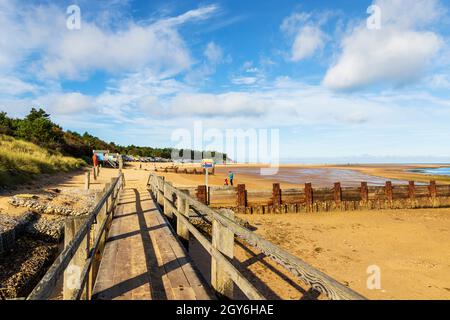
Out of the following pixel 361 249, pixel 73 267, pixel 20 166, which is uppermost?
pixel 20 166

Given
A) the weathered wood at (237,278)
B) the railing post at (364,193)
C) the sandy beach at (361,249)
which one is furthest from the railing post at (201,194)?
the railing post at (364,193)

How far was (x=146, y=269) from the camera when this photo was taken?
478 centimetres

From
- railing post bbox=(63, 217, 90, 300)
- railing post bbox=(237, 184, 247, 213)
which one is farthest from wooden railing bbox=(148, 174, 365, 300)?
railing post bbox=(237, 184, 247, 213)

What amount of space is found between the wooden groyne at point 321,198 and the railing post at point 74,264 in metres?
8.76

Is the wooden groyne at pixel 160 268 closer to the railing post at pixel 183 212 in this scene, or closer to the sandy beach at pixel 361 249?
the railing post at pixel 183 212

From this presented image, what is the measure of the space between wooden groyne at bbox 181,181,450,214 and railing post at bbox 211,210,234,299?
958 cm

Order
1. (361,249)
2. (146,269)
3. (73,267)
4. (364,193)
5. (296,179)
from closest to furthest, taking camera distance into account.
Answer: (73,267), (146,269), (361,249), (364,193), (296,179)

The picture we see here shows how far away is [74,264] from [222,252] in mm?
2563

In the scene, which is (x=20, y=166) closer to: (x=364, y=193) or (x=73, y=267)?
(x=73, y=267)

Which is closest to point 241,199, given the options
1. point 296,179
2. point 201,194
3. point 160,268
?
point 201,194

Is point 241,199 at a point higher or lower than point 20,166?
lower

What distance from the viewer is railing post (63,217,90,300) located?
4.17 meters
